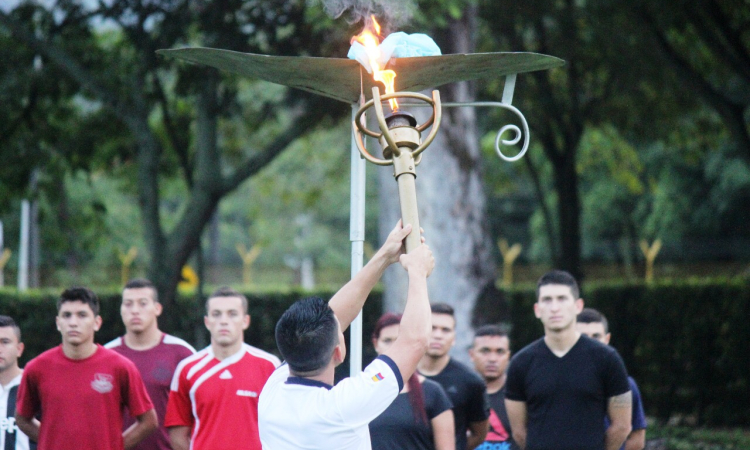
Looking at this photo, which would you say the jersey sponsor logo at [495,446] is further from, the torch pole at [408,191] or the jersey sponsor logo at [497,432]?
the torch pole at [408,191]

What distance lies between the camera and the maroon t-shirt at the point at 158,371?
6.12 meters

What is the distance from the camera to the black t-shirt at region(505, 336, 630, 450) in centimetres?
523

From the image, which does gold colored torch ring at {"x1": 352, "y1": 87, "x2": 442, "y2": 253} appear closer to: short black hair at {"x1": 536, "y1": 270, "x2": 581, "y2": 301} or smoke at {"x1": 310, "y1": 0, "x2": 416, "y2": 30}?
smoke at {"x1": 310, "y1": 0, "x2": 416, "y2": 30}

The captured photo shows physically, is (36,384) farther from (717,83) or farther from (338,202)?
(338,202)

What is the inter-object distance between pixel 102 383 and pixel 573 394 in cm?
280

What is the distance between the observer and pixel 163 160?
15906mm

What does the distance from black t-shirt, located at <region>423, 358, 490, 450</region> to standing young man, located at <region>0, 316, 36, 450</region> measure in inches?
107

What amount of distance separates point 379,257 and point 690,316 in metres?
12.0

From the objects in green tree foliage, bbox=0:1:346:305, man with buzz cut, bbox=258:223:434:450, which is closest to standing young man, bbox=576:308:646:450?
man with buzz cut, bbox=258:223:434:450

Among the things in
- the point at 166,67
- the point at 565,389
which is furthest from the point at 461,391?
the point at 166,67

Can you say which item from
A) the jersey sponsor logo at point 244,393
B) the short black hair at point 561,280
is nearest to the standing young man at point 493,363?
the short black hair at point 561,280

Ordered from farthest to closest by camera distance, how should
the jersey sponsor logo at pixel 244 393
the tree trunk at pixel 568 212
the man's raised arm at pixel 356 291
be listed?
the tree trunk at pixel 568 212 → the jersey sponsor logo at pixel 244 393 → the man's raised arm at pixel 356 291

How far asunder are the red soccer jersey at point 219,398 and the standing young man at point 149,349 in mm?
386

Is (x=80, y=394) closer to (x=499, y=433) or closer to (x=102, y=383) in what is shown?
(x=102, y=383)
